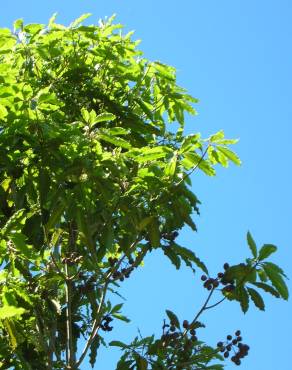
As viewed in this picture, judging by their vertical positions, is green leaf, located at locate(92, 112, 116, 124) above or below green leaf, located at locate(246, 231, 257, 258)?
above

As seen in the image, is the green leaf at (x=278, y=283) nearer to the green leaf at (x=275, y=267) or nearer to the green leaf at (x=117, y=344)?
the green leaf at (x=275, y=267)

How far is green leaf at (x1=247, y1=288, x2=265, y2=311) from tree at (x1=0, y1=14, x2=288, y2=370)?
11mm

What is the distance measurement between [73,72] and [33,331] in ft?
8.84

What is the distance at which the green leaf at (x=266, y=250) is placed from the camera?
6598 millimetres

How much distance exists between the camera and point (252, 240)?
671 centimetres

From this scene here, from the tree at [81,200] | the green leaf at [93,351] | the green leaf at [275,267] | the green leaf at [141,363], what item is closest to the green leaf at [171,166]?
the tree at [81,200]

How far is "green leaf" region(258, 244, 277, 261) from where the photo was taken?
6.60 m

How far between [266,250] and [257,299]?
0.44 meters

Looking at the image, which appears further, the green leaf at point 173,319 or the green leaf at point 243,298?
the green leaf at point 173,319

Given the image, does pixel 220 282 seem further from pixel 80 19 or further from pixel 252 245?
pixel 80 19

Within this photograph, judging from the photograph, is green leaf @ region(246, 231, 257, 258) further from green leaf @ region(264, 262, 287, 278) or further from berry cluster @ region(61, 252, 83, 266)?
berry cluster @ region(61, 252, 83, 266)

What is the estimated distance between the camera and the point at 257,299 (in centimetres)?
662

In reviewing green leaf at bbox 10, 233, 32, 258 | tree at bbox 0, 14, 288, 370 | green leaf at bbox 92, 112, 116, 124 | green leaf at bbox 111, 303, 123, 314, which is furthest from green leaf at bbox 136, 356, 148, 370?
green leaf at bbox 92, 112, 116, 124

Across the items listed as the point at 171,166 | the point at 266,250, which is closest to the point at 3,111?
the point at 171,166
